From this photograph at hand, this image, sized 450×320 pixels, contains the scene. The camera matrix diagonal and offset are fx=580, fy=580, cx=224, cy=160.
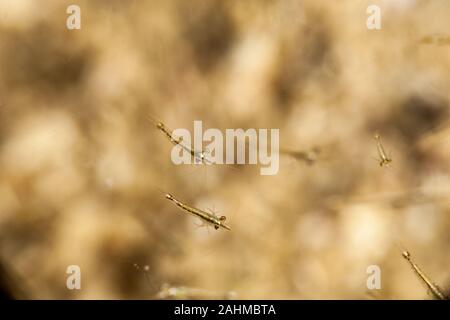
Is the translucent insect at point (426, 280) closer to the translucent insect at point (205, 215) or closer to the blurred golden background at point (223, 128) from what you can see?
the blurred golden background at point (223, 128)

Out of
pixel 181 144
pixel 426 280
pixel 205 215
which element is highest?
pixel 181 144

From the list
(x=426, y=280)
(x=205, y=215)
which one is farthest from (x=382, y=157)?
(x=205, y=215)

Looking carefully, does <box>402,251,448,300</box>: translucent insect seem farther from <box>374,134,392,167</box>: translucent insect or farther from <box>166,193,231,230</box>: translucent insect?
<box>166,193,231,230</box>: translucent insect

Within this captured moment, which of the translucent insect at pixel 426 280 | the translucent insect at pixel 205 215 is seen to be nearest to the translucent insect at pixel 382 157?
the translucent insect at pixel 426 280

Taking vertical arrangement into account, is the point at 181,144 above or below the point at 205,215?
above

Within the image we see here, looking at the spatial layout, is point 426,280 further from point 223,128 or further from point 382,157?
point 223,128

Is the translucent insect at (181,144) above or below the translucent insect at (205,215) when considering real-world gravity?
above

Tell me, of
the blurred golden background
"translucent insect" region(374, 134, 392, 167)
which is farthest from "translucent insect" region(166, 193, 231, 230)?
"translucent insect" region(374, 134, 392, 167)
